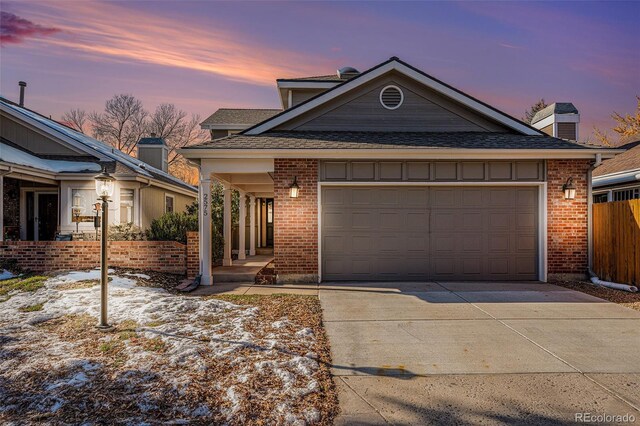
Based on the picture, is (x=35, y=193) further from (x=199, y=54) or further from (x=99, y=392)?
(x=99, y=392)

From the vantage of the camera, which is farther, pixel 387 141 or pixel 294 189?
pixel 387 141

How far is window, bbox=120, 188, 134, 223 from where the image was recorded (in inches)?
512

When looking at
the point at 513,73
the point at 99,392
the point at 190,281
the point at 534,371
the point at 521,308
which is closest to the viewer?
the point at 99,392

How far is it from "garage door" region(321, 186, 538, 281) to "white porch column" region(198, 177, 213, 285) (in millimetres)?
2602

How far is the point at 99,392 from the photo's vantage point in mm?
3500

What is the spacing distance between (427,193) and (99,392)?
24.4 ft

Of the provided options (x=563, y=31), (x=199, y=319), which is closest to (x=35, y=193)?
(x=199, y=319)

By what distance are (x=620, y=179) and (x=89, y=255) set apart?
14147 mm

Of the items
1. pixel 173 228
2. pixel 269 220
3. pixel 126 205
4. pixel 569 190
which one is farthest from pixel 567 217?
pixel 126 205

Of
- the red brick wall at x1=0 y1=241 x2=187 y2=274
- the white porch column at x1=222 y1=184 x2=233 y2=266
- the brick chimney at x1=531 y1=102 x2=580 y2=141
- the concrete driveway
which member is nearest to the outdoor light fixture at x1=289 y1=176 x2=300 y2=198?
the concrete driveway

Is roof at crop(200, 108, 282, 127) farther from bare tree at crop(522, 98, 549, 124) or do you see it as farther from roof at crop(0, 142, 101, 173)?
bare tree at crop(522, 98, 549, 124)

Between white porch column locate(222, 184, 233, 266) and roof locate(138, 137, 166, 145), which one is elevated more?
roof locate(138, 137, 166, 145)

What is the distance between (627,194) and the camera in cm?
1138

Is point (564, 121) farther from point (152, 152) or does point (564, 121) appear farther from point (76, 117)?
point (76, 117)
